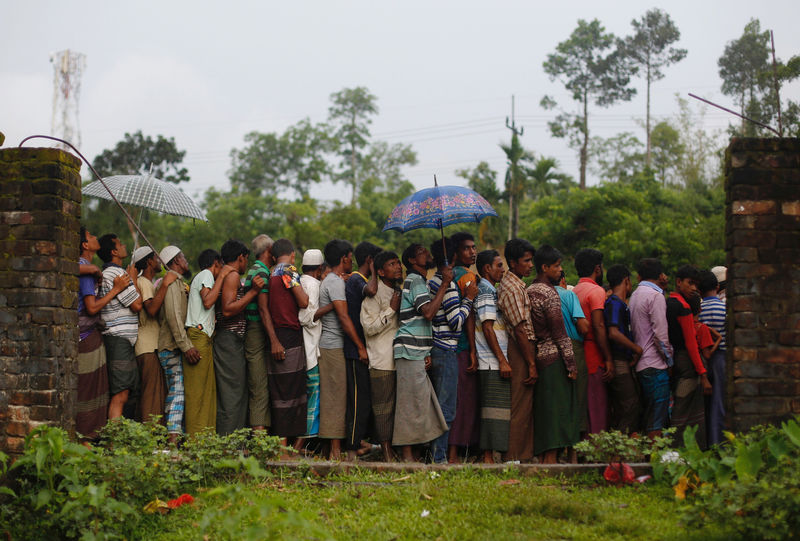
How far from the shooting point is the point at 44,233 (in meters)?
5.54

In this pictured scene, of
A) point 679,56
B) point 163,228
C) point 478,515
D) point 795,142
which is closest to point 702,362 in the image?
point 795,142

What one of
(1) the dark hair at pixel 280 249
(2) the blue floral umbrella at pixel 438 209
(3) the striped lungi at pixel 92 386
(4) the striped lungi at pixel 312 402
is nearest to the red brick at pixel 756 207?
(2) the blue floral umbrella at pixel 438 209

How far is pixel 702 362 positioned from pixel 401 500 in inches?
121

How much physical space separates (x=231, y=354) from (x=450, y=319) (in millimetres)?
2052

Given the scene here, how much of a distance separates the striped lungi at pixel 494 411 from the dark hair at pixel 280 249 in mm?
2158

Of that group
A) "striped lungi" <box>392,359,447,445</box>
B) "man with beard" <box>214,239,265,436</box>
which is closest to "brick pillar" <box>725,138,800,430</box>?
"striped lungi" <box>392,359,447,445</box>

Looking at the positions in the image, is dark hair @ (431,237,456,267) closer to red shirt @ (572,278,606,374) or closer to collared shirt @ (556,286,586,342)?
collared shirt @ (556,286,586,342)

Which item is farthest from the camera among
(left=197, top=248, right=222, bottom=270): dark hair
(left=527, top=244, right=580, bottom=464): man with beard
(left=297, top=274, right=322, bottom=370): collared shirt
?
(left=197, top=248, right=222, bottom=270): dark hair

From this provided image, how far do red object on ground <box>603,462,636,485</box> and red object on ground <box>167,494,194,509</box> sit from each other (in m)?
3.08

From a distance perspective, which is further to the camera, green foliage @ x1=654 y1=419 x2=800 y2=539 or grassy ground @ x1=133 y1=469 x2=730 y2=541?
grassy ground @ x1=133 y1=469 x2=730 y2=541

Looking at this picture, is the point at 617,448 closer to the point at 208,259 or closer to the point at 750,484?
the point at 750,484

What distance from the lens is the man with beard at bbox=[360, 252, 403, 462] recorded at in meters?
6.64

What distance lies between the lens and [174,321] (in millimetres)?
6828

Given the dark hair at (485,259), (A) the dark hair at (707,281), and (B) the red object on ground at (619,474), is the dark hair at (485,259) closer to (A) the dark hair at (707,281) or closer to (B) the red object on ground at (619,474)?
(A) the dark hair at (707,281)
